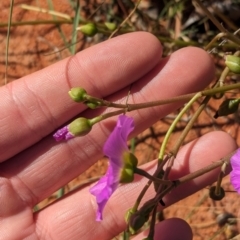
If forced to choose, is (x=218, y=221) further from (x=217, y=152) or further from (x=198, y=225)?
(x=217, y=152)

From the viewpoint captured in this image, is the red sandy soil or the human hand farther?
the red sandy soil

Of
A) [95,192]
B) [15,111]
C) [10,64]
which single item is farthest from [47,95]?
[10,64]

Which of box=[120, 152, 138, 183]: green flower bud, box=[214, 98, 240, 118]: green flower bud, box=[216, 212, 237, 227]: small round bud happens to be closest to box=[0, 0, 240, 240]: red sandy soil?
box=[216, 212, 237, 227]: small round bud

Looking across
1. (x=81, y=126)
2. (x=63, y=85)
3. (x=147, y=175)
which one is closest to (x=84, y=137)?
(x=63, y=85)

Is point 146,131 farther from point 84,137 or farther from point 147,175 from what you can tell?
point 147,175

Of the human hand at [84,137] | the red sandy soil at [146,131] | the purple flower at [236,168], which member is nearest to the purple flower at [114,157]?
the purple flower at [236,168]

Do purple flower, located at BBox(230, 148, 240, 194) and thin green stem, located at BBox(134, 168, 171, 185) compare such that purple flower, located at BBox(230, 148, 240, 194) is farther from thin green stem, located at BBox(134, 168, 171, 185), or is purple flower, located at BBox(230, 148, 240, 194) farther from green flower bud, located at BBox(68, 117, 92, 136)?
green flower bud, located at BBox(68, 117, 92, 136)
